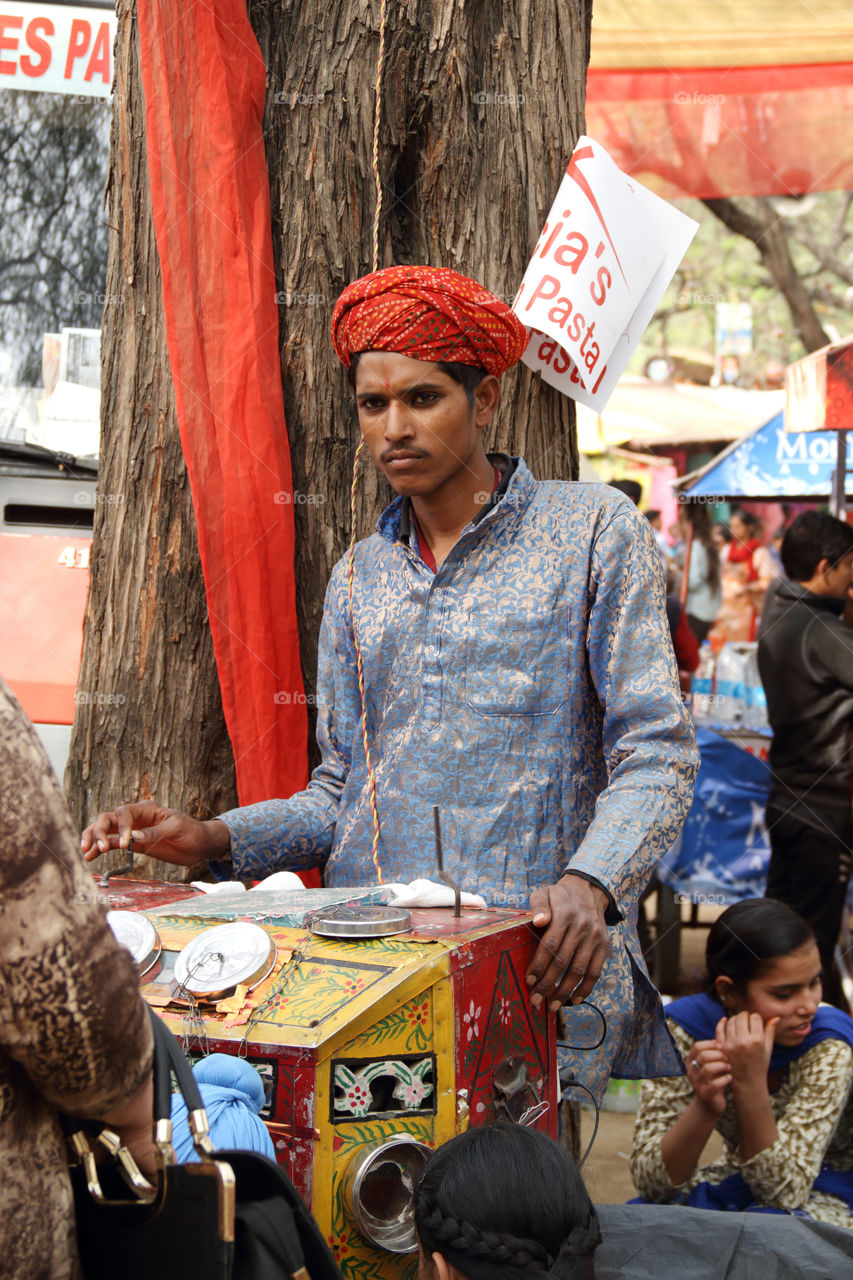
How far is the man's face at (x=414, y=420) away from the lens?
7.37 ft

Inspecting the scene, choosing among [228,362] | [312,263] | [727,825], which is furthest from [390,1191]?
[727,825]

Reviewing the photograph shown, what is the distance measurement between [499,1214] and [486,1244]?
0.15ft

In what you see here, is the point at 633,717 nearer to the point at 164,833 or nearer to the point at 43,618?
the point at 164,833

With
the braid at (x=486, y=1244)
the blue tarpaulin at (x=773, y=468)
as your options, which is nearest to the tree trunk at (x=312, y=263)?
the braid at (x=486, y=1244)

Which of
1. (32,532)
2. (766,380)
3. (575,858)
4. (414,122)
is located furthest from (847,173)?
(575,858)

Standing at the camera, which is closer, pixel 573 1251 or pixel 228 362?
pixel 573 1251

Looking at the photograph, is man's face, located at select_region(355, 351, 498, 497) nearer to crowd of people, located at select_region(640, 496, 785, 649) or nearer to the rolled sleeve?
the rolled sleeve

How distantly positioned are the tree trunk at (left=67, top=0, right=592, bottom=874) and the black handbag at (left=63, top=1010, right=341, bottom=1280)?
1893 mm

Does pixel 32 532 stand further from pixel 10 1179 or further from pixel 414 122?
pixel 10 1179

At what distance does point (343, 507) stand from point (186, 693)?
60 centimetres

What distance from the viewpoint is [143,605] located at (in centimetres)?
289

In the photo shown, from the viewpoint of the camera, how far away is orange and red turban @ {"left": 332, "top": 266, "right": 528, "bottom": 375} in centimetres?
223

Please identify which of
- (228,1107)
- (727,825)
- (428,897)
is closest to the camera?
(228,1107)

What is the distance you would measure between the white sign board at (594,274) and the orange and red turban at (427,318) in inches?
14.0
